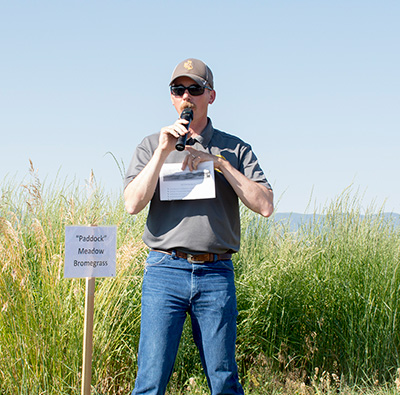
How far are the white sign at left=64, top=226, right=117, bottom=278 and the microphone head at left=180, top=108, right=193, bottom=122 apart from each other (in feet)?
2.33

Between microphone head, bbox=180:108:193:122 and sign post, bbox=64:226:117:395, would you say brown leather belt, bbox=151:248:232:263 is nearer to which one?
sign post, bbox=64:226:117:395

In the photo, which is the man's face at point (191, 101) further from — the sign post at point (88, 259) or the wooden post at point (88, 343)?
the wooden post at point (88, 343)

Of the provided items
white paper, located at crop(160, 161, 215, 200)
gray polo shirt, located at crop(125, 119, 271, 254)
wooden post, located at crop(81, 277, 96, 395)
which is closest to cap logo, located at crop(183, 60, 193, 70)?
gray polo shirt, located at crop(125, 119, 271, 254)

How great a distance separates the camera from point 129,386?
11.7ft

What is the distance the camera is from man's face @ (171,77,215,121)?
2.52 meters

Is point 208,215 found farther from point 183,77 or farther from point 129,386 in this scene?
point 129,386

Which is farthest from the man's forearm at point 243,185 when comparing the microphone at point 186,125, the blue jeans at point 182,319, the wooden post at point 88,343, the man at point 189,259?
the wooden post at point 88,343

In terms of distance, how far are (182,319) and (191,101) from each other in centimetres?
107

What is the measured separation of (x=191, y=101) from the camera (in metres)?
2.52

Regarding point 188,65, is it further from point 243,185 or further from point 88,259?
point 88,259

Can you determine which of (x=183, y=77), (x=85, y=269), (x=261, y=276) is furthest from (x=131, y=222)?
(x=183, y=77)

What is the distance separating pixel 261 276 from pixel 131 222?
4.25 ft

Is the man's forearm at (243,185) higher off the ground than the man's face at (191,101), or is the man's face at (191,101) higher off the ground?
the man's face at (191,101)

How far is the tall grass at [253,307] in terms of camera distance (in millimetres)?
3160
